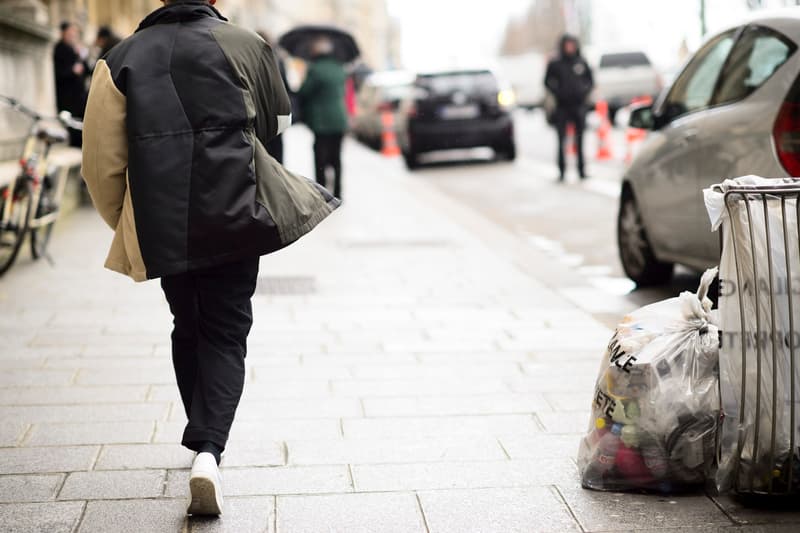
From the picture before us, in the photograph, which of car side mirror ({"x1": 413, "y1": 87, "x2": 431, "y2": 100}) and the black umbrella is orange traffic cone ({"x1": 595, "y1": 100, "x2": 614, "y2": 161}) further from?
the black umbrella

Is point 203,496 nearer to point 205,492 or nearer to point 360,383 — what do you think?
point 205,492

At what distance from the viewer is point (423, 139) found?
66.4 feet

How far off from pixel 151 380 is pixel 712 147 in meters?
3.32

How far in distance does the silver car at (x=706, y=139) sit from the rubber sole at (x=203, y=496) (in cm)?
364

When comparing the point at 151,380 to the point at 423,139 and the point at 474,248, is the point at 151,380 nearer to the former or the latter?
the point at 474,248

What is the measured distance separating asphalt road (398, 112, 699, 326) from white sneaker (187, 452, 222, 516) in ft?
12.4

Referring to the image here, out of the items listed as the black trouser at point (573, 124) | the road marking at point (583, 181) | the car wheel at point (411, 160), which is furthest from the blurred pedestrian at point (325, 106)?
the car wheel at point (411, 160)

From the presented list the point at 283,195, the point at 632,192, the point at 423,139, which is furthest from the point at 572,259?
the point at 423,139

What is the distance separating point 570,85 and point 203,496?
13.8m

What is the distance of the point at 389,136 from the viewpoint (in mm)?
25500

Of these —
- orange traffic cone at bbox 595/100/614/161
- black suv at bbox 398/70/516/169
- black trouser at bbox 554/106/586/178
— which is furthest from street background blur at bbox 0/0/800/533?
orange traffic cone at bbox 595/100/614/161

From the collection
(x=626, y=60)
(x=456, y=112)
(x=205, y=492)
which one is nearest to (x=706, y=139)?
(x=205, y=492)

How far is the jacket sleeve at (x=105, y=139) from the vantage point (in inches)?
151

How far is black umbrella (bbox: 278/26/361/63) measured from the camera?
15.3 metres
